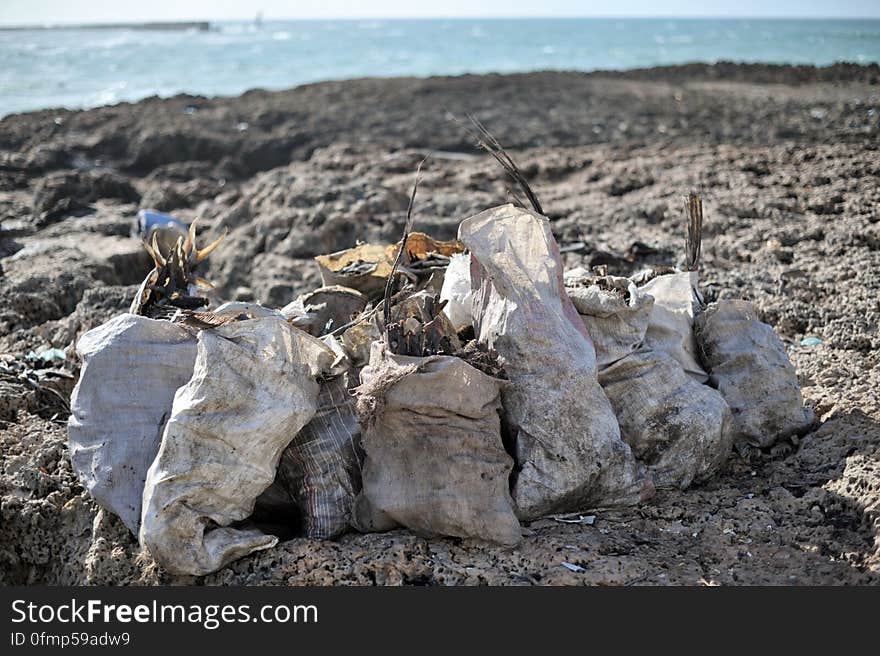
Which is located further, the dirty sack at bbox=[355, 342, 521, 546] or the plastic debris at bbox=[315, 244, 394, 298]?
the plastic debris at bbox=[315, 244, 394, 298]

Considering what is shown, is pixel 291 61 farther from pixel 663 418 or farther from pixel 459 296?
pixel 663 418

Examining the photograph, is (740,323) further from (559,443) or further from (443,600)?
(443,600)

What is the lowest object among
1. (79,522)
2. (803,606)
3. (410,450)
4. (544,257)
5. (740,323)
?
(79,522)

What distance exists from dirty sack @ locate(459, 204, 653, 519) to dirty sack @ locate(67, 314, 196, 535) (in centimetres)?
102

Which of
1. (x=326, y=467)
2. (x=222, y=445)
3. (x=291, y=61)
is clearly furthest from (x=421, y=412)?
(x=291, y=61)

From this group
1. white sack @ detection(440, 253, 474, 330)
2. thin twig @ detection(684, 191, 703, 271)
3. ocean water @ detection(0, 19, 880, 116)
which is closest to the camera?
white sack @ detection(440, 253, 474, 330)

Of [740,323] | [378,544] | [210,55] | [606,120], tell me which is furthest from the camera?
[210,55]

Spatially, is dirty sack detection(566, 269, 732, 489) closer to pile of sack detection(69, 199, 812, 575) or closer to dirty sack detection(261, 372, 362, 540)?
pile of sack detection(69, 199, 812, 575)

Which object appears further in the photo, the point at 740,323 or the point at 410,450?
the point at 740,323

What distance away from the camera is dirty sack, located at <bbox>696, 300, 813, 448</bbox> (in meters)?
2.85

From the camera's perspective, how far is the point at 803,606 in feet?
6.68

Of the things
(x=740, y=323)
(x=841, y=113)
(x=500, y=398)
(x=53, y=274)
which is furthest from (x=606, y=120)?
(x=500, y=398)

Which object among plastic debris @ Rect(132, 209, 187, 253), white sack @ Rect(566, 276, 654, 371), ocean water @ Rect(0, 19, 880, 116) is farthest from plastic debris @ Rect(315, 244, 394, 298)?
ocean water @ Rect(0, 19, 880, 116)

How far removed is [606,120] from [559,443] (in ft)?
31.1
